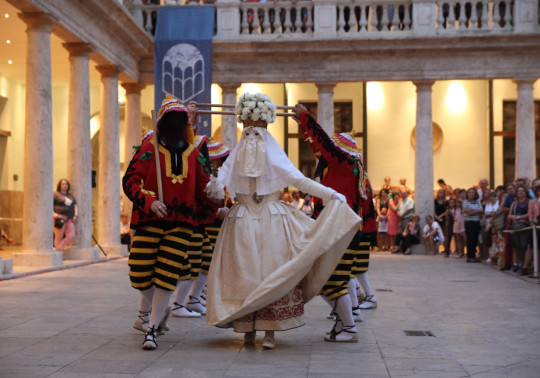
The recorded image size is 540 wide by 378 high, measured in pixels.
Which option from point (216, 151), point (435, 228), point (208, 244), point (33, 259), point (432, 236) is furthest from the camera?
point (432, 236)

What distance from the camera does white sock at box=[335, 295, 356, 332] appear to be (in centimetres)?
627

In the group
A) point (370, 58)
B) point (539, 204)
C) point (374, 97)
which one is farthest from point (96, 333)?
point (374, 97)

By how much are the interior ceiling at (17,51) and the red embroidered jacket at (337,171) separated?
334 inches

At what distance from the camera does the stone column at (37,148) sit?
13.4 metres

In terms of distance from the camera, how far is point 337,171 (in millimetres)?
7453

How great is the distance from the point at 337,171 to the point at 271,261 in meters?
1.85

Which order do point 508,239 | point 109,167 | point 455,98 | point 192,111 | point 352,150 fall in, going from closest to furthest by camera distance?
point 192,111, point 352,150, point 508,239, point 109,167, point 455,98

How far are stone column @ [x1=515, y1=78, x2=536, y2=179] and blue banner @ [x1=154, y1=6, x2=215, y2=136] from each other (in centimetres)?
836

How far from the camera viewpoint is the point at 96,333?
21.6 ft

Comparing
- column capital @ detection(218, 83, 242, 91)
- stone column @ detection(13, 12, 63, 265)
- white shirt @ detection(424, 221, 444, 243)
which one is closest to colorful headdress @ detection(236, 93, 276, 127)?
stone column @ detection(13, 12, 63, 265)

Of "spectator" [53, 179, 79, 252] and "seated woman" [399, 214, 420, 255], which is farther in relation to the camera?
"seated woman" [399, 214, 420, 255]

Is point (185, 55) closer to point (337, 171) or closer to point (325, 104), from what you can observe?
point (325, 104)

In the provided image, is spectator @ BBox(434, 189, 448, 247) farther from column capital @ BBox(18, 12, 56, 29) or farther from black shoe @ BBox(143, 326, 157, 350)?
black shoe @ BBox(143, 326, 157, 350)

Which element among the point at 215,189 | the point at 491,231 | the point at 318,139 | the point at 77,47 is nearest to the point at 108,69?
the point at 77,47
